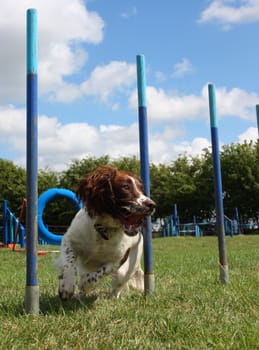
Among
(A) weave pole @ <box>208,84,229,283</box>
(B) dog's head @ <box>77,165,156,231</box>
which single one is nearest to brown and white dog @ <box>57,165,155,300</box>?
(B) dog's head @ <box>77,165,156,231</box>

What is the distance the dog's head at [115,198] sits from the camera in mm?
4066

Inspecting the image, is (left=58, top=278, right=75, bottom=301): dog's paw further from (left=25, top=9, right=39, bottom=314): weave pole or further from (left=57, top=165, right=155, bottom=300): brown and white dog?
(left=25, top=9, right=39, bottom=314): weave pole

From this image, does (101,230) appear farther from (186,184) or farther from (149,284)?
(186,184)

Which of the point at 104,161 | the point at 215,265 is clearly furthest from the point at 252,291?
the point at 104,161

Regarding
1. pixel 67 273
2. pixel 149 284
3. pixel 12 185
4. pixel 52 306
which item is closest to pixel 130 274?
pixel 149 284

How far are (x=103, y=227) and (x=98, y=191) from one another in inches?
12.6

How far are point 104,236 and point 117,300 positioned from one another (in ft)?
1.84

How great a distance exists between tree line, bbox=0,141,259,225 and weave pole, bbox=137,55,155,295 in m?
31.4

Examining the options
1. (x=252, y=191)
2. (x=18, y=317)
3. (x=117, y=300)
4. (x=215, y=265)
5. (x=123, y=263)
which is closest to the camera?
(x=18, y=317)

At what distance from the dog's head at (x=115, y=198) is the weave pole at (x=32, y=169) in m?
0.67

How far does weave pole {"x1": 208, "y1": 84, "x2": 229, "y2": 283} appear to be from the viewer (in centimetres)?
511

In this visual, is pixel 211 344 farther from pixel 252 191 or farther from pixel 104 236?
pixel 252 191

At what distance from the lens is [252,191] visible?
3559 cm

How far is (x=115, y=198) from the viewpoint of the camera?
13.5 feet
